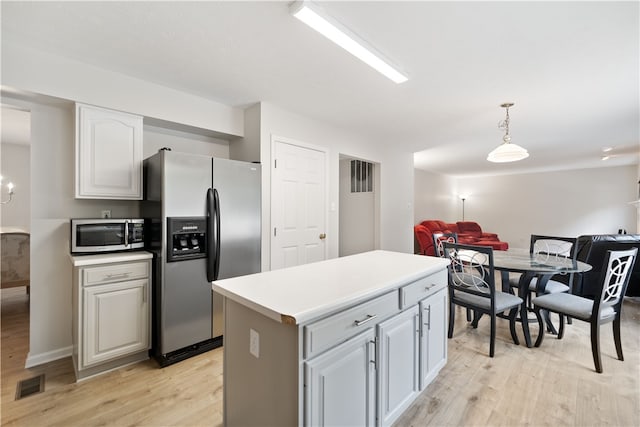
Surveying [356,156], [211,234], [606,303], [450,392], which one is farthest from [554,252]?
[211,234]

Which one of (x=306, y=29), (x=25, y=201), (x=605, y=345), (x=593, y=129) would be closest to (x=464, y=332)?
(x=605, y=345)

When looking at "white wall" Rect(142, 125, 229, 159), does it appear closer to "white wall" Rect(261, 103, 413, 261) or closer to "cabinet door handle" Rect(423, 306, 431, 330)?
"white wall" Rect(261, 103, 413, 261)

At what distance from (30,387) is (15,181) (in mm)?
4428

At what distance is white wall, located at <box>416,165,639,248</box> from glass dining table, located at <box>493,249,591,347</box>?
17.2 ft

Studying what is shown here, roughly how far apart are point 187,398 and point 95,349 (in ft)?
2.79

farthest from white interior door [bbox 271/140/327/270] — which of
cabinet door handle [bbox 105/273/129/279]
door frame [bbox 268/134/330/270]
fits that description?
cabinet door handle [bbox 105/273/129/279]

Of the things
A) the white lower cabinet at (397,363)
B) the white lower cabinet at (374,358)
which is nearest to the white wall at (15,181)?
the white lower cabinet at (374,358)

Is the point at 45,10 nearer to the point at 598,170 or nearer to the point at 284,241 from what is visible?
the point at 284,241

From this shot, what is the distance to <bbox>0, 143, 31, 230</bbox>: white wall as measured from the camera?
464cm

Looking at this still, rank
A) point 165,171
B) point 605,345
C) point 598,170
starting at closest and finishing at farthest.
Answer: point 165,171 → point 605,345 → point 598,170

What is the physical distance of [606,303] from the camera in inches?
89.6

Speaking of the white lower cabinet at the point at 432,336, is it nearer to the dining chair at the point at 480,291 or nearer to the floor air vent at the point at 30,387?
the dining chair at the point at 480,291

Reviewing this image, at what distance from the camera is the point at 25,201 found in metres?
4.83

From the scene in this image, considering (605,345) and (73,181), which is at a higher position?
(73,181)
